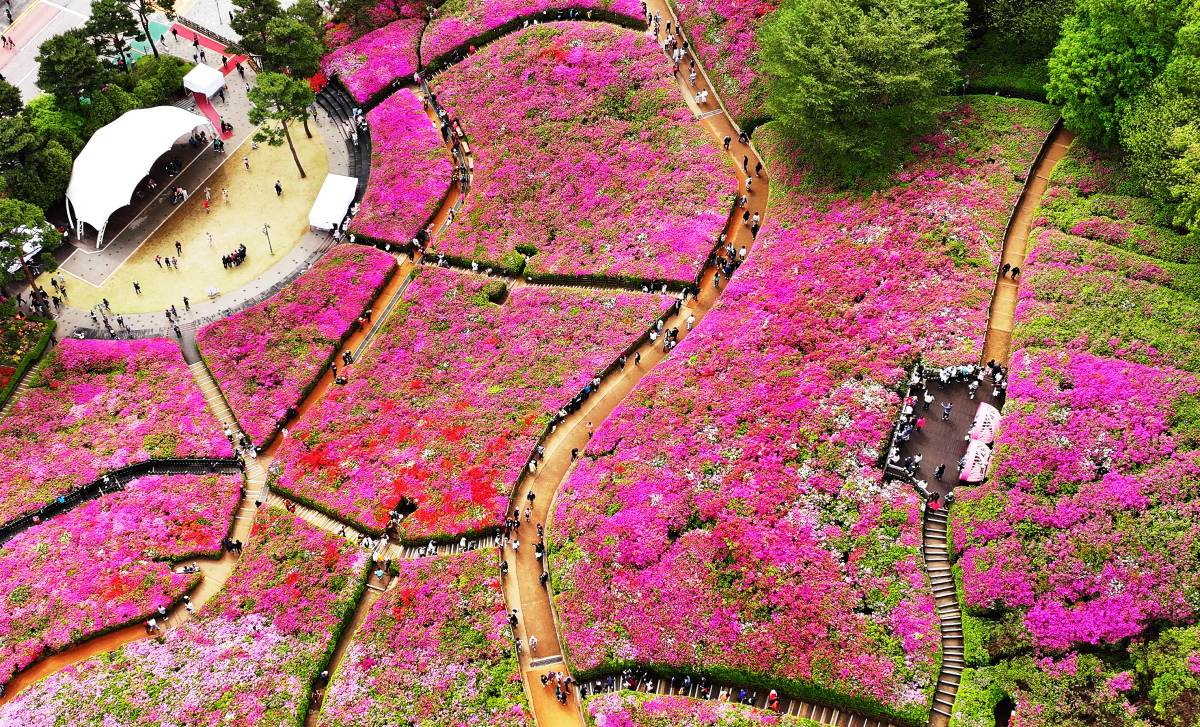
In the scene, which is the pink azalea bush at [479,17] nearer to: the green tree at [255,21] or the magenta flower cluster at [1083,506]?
the green tree at [255,21]

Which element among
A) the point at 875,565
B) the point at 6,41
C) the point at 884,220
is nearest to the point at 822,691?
the point at 875,565

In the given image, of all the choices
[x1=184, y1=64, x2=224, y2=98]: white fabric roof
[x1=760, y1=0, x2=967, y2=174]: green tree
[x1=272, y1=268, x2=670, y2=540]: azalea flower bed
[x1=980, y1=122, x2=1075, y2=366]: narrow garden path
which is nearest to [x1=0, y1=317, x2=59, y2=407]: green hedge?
[x1=272, y1=268, x2=670, y2=540]: azalea flower bed

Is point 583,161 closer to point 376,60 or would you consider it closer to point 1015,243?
point 376,60

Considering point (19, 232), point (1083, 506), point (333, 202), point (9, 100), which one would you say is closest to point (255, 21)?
point (333, 202)

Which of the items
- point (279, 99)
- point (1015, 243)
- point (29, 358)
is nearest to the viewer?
point (1015, 243)

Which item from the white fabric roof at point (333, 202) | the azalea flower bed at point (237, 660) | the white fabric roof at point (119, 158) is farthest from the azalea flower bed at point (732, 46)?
the azalea flower bed at point (237, 660)

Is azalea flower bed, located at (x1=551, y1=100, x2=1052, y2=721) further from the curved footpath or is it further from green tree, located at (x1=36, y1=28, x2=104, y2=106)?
green tree, located at (x1=36, y1=28, x2=104, y2=106)
